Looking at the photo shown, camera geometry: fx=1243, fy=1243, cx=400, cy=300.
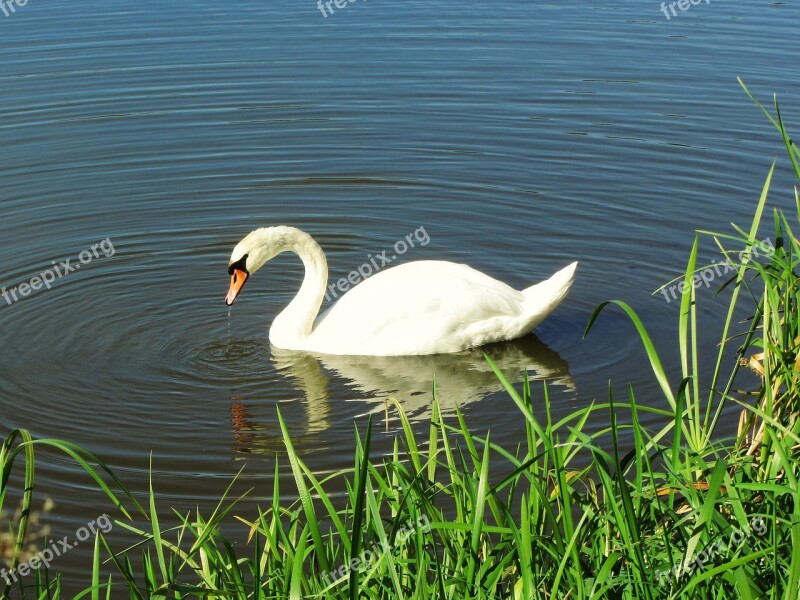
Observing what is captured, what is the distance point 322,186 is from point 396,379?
3.90 meters

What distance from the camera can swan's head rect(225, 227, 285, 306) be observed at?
28.0 feet

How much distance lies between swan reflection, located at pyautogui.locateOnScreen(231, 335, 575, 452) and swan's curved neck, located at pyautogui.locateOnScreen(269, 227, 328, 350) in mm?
115

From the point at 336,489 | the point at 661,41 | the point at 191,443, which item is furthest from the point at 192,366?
the point at 661,41

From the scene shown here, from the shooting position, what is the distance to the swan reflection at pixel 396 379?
7316 millimetres

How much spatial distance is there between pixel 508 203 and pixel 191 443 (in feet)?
15.8

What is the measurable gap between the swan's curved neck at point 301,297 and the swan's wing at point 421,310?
300 mm
